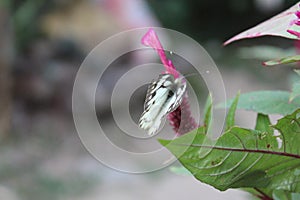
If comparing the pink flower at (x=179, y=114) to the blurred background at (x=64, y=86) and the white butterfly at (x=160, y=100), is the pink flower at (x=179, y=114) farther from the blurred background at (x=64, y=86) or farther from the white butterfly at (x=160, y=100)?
the blurred background at (x=64, y=86)

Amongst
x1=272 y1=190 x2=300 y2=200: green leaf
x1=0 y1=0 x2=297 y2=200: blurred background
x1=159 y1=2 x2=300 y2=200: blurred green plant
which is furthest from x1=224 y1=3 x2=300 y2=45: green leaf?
x1=0 y1=0 x2=297 y2=200: blurred background

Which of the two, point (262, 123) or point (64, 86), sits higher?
point (262, 123)

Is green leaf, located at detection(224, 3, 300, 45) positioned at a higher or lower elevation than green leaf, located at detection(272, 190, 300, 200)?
higher

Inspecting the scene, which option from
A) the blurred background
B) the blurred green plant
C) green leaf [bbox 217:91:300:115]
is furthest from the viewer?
the blurred background

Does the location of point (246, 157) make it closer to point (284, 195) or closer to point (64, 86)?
point (284, 195)

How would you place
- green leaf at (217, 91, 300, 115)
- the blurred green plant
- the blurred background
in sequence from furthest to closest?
the blurred background
green leaf at (217, 91, 300, 115)
the blurred green plant

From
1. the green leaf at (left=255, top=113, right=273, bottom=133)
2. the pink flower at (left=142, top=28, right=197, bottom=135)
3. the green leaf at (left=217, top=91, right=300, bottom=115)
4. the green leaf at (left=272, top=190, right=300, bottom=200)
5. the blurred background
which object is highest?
the pink flower at (left=142, top=28, right=197, bottom=135)

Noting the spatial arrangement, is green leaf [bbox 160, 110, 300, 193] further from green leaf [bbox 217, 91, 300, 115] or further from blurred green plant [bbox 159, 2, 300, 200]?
green leaf [bbox 217, 91, 300, 115]

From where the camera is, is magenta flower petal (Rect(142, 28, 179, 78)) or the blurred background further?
the blurred background

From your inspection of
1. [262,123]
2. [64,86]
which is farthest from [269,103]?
[64,86]
